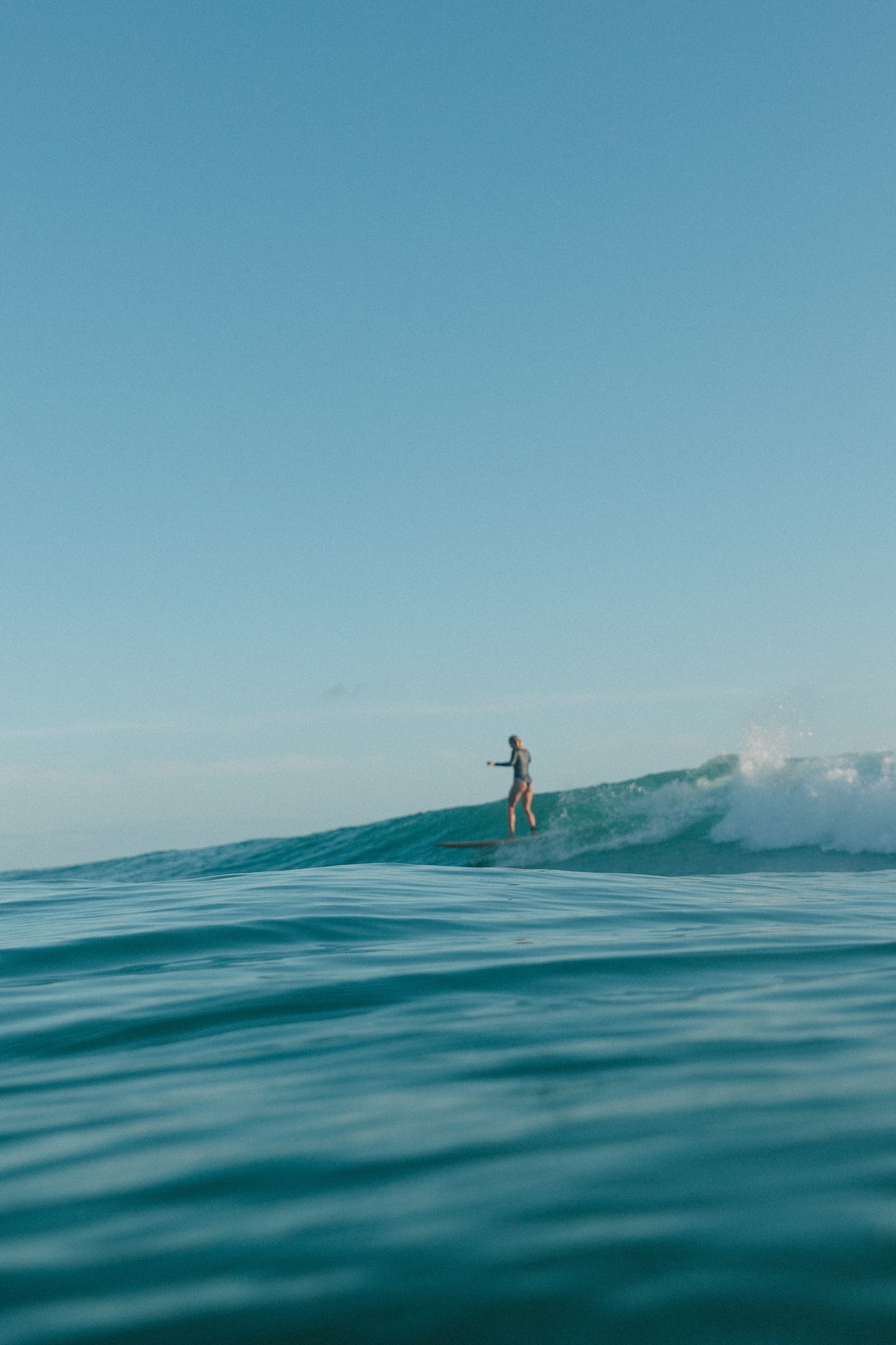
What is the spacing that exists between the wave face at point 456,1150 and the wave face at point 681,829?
13099mm

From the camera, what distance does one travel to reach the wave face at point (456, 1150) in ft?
4.11

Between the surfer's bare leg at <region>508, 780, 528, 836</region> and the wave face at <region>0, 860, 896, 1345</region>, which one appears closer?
the wave face at <region>0, 860, 896, 1345</region>

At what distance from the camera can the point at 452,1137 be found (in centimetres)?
187

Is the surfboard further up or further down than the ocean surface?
further down

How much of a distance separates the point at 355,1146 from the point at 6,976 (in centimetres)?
284

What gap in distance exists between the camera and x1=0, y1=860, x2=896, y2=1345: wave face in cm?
125

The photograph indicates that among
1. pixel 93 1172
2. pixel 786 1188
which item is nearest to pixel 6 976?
pixel 93 1172

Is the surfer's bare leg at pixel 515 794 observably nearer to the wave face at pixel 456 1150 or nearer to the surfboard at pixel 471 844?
the surfboard at pixel 471 844

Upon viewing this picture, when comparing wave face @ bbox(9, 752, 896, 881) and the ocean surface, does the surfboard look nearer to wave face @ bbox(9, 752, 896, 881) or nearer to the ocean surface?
wave face @ bbox(9, 752, 896, 881)

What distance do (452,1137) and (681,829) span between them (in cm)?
1861

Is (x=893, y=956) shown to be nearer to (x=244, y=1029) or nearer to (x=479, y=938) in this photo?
(x=479, y=938)

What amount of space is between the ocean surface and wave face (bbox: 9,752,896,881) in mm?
12789

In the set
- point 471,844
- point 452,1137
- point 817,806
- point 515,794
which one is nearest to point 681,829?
point 817,806

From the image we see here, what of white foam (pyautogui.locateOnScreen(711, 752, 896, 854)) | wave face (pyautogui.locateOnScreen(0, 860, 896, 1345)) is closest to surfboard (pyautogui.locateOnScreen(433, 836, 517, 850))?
white foam (pyautogui.locateOnScreen(711, 752, 896, 854))
